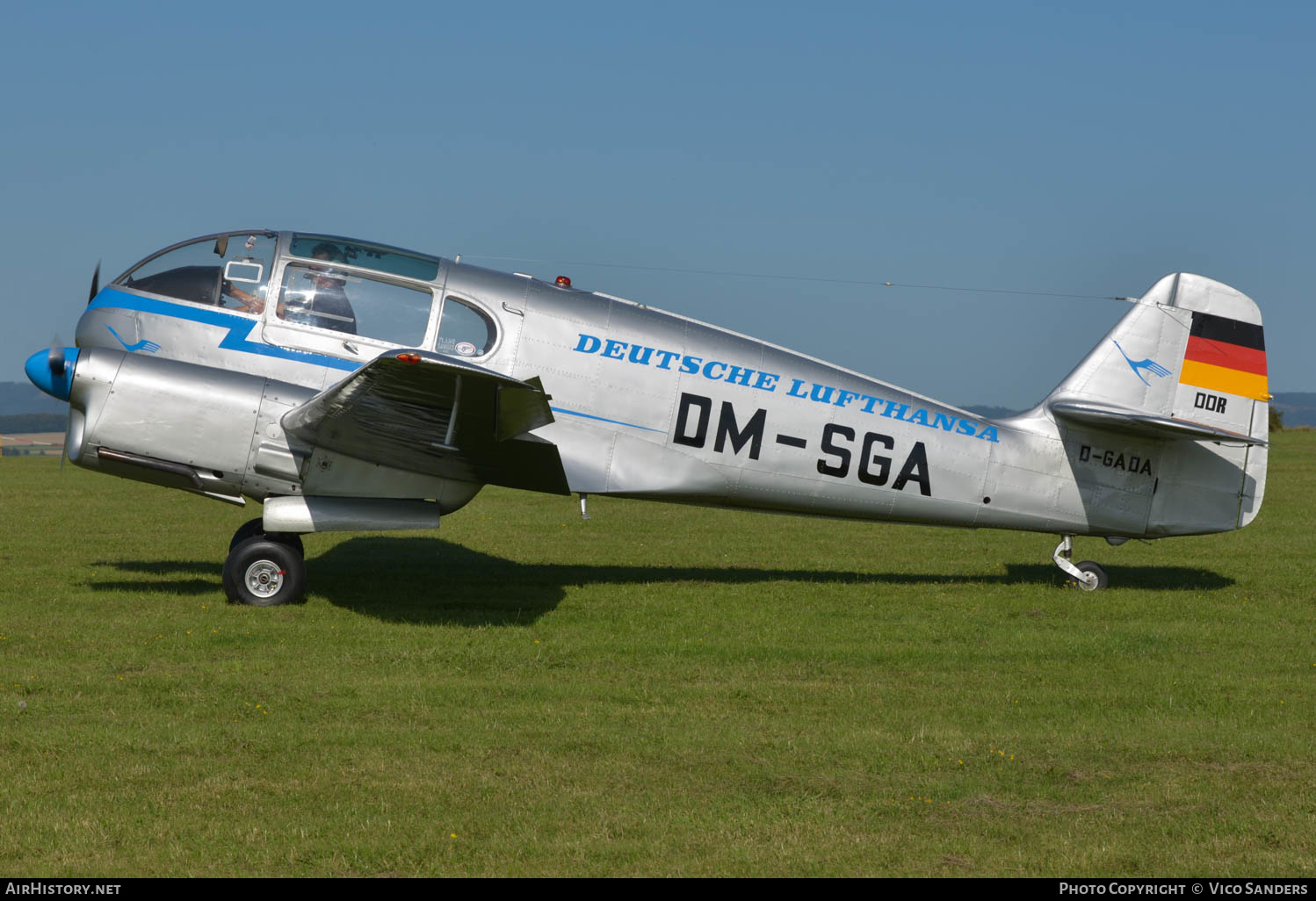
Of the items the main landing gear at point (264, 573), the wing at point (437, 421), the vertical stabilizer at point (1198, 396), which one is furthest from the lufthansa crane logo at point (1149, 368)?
the main landing gear at point (264, 573)

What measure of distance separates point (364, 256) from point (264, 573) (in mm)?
3133

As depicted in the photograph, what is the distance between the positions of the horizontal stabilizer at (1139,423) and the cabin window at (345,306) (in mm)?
→ 6591

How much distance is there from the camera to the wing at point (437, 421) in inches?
346

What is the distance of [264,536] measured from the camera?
10.8 m

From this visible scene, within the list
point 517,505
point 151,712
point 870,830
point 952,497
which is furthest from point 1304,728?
point 517,505

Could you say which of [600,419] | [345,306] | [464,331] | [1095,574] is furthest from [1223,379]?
[345,306]

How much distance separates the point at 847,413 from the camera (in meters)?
11.6

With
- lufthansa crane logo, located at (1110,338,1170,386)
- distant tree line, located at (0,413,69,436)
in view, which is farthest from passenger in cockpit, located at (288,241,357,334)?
distant tree line, located at (0,413,69,436)

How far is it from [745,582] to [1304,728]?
618 cm

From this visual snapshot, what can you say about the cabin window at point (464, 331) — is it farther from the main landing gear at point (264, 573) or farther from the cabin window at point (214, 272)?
the main landing gear at point (264, 573)

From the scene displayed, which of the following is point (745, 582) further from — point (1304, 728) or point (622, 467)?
point (1304, 728)

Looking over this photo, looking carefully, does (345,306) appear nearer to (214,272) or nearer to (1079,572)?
(214,272)

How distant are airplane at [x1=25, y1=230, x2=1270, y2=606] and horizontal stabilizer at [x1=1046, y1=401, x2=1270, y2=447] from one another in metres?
0.03

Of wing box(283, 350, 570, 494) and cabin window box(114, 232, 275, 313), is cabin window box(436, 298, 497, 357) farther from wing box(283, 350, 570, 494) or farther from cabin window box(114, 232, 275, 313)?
cabin window box(114, 232, 275, 313)
